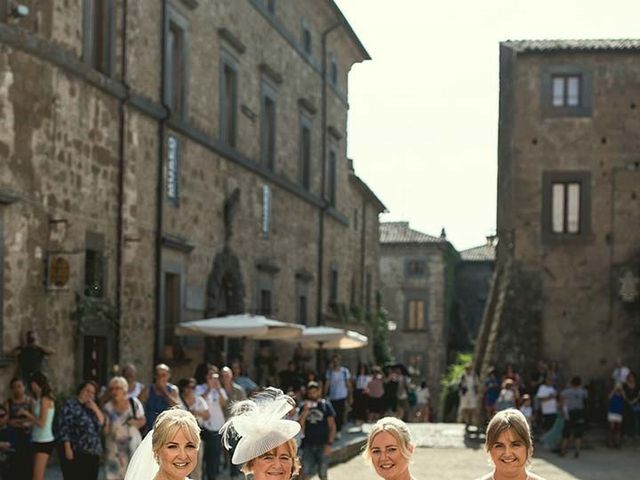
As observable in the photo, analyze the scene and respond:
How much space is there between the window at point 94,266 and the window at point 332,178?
55.6 ft

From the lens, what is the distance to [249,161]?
26.1m

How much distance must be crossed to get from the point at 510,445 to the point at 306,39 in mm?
25891

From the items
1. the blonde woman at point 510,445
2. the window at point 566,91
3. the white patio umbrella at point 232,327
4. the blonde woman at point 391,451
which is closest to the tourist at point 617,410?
the white patio umbrella at point 232,327

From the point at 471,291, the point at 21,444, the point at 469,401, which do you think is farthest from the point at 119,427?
the point at 471,291

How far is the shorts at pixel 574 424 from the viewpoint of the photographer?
24.2m

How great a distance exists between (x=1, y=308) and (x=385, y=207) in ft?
102

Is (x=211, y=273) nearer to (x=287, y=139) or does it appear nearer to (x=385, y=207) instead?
(x=287, y=139)

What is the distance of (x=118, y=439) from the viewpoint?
12.6 m

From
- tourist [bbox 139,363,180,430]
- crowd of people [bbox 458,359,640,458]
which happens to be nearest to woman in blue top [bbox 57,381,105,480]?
tourist [bbox 139,363,180,430]

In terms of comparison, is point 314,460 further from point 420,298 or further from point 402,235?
point 402,235

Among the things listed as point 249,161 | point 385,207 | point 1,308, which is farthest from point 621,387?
point 385,207

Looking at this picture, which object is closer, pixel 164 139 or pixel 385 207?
pixel 164 139

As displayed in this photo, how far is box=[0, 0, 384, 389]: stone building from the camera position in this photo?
640 inches

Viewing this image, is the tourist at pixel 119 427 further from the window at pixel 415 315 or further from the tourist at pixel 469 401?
the window at pixel 415 315
